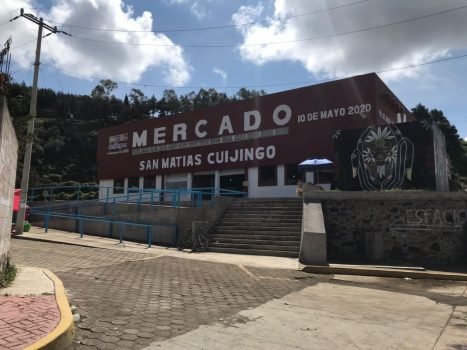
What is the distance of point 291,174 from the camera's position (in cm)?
2717

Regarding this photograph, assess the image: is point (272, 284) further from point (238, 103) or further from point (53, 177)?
point (53, 177)

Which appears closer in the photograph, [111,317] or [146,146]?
[111,317]

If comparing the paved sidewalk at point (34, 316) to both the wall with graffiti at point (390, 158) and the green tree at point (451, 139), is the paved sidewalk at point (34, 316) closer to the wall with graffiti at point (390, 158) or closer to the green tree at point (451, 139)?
the wall with graffiti at point (390, 158)

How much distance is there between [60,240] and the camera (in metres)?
17.1

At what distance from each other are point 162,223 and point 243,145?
1145 cm

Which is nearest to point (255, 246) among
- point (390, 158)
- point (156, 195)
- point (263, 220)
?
point (263, 220)

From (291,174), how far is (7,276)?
68.0 feet

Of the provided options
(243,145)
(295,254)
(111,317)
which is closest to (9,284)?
(111,317)

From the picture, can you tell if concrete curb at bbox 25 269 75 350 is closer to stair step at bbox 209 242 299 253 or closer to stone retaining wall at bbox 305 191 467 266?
stair step at bbox 209 242 299 253

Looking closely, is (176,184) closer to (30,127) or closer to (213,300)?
(30,127)

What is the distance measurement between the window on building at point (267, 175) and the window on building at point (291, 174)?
2.57ft

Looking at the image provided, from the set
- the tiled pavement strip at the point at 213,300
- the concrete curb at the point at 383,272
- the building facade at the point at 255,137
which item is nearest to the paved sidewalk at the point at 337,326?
the tiled pavement strip at the point at 213,300

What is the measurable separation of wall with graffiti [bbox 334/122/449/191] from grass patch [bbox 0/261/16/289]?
13113 millimetres

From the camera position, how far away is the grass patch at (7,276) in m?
7.40
